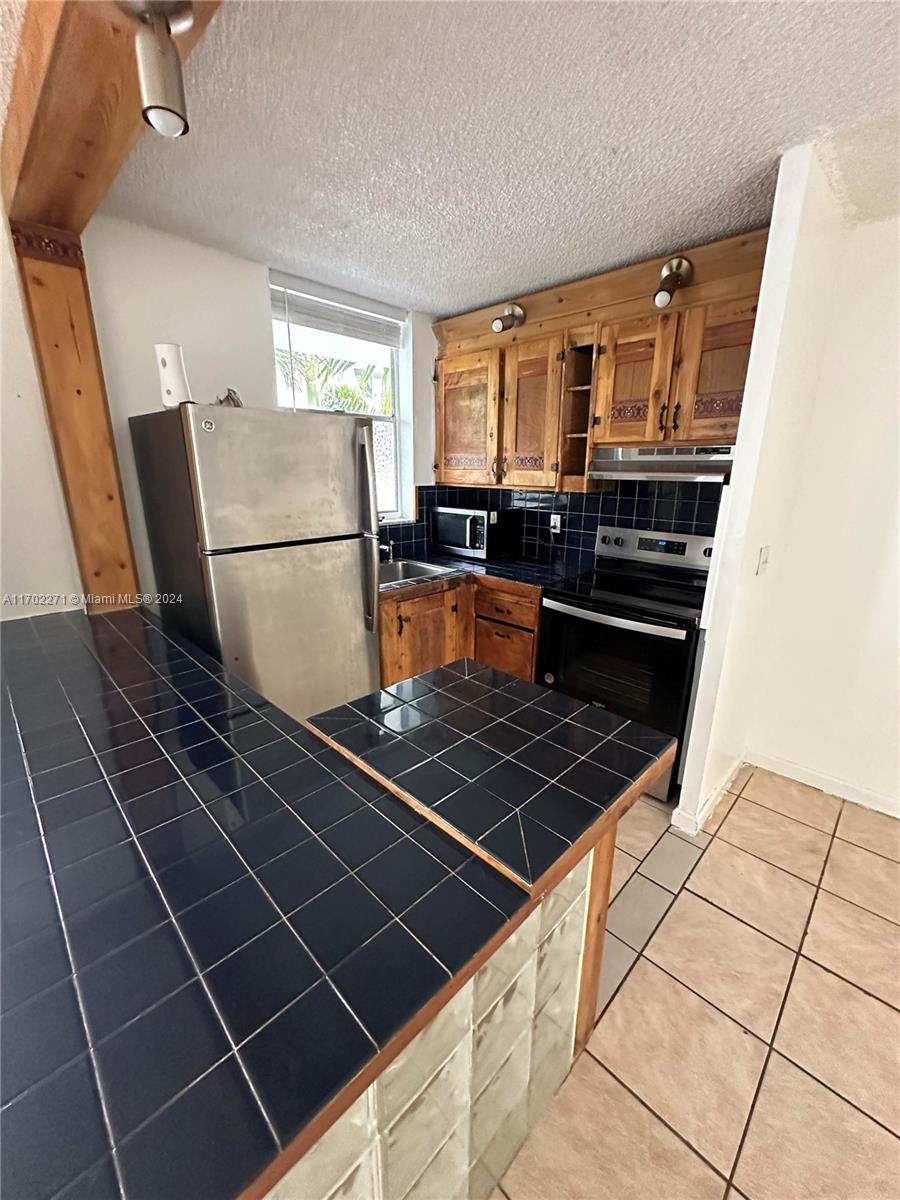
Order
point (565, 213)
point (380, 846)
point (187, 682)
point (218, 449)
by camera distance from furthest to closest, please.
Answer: point (565, 213)
point (218, 449)
point (187, 682)
point (380, 846)

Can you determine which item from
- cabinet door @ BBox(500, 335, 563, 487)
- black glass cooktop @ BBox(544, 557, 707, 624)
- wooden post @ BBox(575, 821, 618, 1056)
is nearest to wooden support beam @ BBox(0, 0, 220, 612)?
wooden post @ BBox(575, 821, 618, 1056)

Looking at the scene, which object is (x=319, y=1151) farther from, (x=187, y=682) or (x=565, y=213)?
(x=565, y=213)

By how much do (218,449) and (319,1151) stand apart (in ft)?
5.70

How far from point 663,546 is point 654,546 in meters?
0.05

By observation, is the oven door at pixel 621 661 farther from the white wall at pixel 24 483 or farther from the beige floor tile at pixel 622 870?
the white wall at pixel 24 483

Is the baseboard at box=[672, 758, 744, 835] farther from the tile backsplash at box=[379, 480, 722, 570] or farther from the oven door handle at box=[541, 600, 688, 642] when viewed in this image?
the tile backsplash at box=[379, 480, 722, 570]

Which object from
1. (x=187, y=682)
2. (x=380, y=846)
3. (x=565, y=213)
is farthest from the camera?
(x=565, y=213)

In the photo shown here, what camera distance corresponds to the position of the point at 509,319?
2670 mm

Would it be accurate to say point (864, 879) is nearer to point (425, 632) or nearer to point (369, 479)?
point (425, 632)

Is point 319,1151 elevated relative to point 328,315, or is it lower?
lower

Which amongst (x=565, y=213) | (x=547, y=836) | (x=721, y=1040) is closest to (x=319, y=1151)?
(x=547, y=836)

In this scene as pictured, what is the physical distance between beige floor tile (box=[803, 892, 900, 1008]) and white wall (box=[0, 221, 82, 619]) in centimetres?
302

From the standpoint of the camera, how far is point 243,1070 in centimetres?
49

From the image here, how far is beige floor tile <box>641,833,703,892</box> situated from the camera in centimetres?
188
